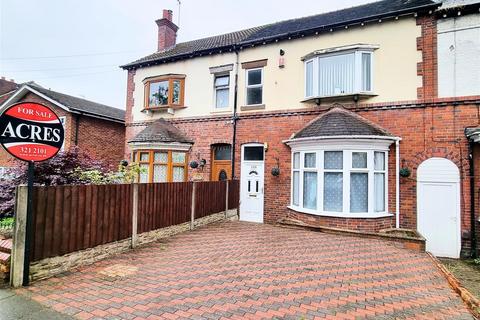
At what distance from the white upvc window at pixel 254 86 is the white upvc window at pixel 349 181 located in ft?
11.3

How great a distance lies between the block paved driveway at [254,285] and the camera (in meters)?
3.57

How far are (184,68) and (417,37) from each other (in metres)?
9.25

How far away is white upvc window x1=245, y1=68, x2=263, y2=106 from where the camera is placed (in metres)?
11.1

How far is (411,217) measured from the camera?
27.2ft

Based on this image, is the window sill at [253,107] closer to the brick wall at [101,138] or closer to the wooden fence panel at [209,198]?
the wooden fence panel at [209,198]

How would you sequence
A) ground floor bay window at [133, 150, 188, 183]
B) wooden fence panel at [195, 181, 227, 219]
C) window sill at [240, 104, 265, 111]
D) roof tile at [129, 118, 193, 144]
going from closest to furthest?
1. wooden fence panel at [195, 181, 227, 219]
2. window sill at [240, 104, 265, 111]
3. roof tile at [129, 118, 193, 144]
4. ground floor bay window at [133, 150, 188, 183]

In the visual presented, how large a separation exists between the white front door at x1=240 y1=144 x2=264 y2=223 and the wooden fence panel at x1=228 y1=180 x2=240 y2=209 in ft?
0.54

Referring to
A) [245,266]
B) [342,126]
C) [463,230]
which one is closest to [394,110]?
[342,126]

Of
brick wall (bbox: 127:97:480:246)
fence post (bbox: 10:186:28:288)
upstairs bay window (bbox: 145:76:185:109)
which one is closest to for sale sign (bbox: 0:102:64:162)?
fence post (bbox: 10:186:28:288)

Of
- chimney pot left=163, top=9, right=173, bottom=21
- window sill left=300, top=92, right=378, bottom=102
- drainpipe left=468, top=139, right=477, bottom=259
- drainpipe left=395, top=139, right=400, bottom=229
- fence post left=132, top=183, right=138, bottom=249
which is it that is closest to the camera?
fence post left=132, top=183, right=138, bottom=249

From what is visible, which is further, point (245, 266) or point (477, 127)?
point (477, 127)

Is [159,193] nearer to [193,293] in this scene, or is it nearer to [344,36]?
[193,293]

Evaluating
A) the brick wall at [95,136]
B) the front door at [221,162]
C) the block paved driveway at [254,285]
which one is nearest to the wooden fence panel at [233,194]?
the front door at [221,162]

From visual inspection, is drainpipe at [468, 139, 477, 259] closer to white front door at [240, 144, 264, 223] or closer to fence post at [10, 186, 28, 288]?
white front door at [240, 144, 264, 223]
